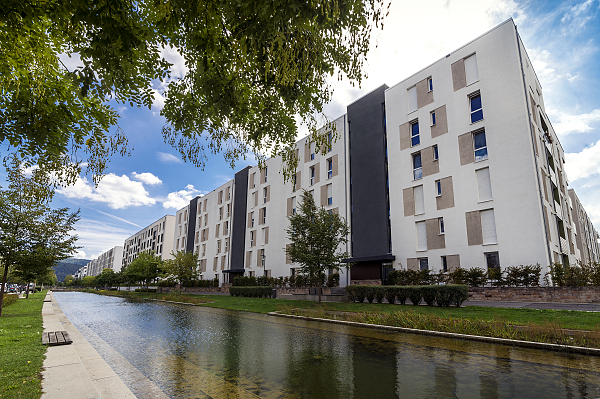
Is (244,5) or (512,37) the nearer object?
(244,5)

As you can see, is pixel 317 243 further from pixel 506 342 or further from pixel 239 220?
pixel 239 220

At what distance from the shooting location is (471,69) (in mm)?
25578

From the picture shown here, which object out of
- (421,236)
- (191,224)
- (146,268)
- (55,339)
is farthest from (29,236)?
(191,224)

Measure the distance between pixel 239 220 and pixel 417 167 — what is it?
31.5 metres

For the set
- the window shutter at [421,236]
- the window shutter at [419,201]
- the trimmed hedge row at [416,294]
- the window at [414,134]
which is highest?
the window at [414,134]

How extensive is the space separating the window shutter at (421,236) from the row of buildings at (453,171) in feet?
0.26

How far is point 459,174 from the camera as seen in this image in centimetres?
2483

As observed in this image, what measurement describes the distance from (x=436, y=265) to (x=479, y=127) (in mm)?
10760

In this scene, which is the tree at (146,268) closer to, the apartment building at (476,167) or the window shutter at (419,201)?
the window shutter at (419,201)

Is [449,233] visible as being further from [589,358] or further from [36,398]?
[36,398]

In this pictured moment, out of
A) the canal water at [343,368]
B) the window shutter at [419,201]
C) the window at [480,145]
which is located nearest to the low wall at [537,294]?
the window shutter at [419,201]

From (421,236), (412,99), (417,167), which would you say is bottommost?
(421,236)

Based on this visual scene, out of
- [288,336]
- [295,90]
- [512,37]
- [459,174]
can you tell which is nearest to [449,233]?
[459,174]

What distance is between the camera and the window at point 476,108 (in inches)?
966
